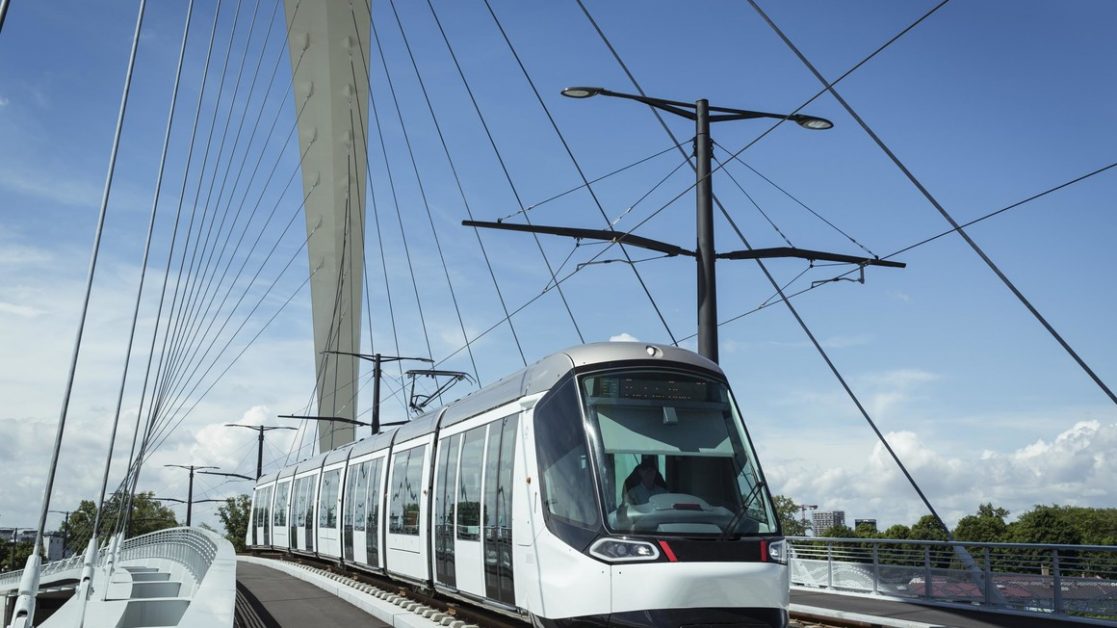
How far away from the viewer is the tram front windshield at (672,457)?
942cm

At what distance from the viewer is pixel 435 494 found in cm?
1457

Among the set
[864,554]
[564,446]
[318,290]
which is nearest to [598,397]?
[564,446]

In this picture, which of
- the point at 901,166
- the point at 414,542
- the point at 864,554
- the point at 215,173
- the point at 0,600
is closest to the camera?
the point at 901,166

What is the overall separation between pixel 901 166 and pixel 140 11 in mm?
9489

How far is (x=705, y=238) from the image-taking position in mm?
15266

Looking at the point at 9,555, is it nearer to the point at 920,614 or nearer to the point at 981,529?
the point at 981,529

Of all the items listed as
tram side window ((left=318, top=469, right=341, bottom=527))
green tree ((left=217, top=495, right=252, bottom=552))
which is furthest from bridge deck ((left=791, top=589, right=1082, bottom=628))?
green tree ((left=217, top=495, right=252, bottom=552))

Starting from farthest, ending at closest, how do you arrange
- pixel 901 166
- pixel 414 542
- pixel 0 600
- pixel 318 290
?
1. pixel 0 600
2. pixel 318 290
3. pixel 414 542
4. pixel 901 166

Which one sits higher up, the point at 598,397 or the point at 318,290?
the point at 318,290

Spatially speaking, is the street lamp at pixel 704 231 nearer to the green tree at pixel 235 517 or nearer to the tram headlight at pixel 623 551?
the tram headlight at pixel 623 551

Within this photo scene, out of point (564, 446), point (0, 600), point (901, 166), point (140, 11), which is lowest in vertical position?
point (0, 600)

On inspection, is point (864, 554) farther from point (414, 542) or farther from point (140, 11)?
point (140, 11)

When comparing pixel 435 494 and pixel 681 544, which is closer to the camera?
pixel 681 544

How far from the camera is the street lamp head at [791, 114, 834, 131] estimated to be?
17.2 meters
